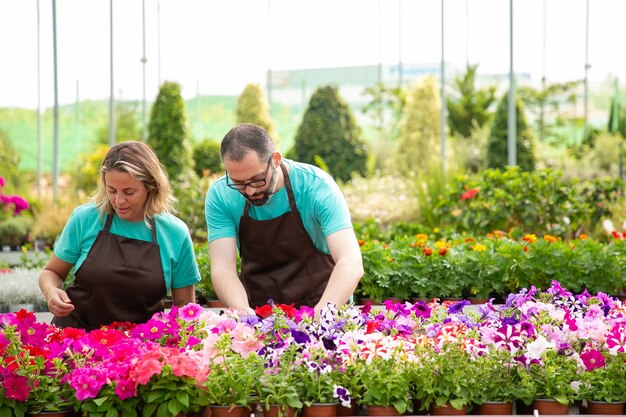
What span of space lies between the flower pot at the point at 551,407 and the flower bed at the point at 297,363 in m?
0.02

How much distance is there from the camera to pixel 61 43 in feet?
59.7

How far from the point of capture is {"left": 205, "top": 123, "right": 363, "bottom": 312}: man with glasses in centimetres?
281

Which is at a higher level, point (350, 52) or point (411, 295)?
point (350, 52)

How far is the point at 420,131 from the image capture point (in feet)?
60.4

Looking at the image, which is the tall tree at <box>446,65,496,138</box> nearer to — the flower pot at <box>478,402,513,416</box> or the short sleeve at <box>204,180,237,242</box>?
the short sleeve at <box>204,180,237,242</box>

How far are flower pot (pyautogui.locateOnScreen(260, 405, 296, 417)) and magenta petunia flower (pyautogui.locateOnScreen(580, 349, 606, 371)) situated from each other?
2.71 feet

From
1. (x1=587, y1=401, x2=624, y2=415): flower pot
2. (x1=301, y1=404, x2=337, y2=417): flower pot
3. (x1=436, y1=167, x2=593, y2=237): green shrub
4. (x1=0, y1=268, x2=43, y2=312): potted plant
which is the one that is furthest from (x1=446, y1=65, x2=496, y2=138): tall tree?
(x1=301, y1=404, x2=337, y2=417): flower pot

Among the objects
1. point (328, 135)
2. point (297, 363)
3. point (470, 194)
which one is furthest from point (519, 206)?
point (328, 135)

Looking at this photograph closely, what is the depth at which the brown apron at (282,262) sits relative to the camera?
10.3 feet

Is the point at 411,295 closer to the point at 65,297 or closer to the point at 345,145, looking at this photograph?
the point at 65,297

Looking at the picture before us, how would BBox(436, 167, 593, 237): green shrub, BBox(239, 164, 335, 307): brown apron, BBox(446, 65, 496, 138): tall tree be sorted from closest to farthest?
BBox(239, 164, 335, 307): brown apron → BBox(436, 167, 593, 237): green shrub → BBox(446, 65, 496, 138): tall tree

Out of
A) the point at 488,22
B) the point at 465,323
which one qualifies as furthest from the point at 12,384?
the point at 488,22

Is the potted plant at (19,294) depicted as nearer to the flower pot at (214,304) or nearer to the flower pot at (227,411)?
the flower pot at (214,304)

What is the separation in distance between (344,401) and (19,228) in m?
8.74
